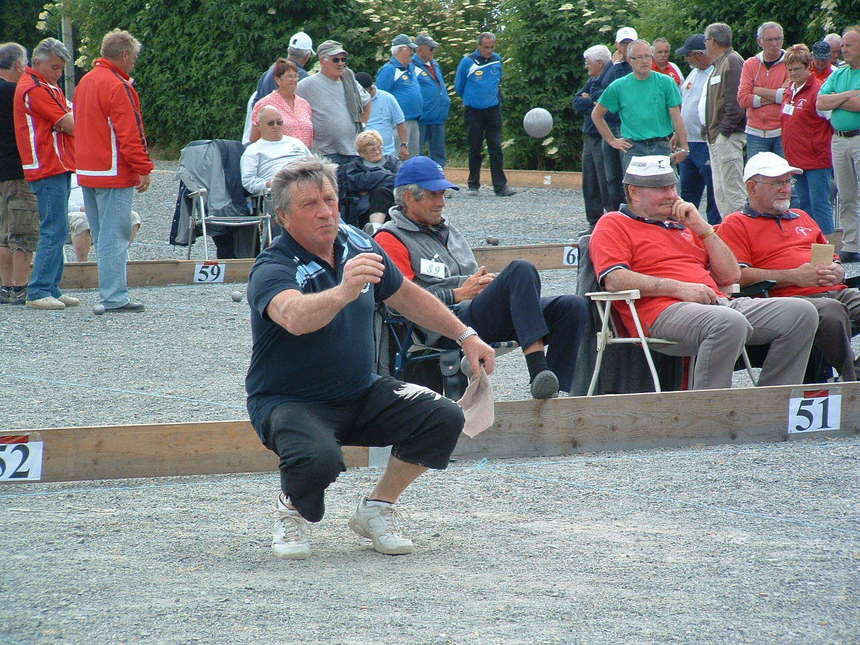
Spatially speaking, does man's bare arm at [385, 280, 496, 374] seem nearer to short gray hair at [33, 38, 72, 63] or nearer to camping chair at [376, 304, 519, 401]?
camping chair at [376, 304, 519, 401]

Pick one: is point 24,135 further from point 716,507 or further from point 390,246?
point 716,507

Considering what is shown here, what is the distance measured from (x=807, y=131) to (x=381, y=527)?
7.48 meters

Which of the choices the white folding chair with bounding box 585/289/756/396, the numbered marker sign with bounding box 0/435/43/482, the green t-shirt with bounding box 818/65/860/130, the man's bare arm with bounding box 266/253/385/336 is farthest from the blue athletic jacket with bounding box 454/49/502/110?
the man's bare arm with bounding box 266/253/385/336

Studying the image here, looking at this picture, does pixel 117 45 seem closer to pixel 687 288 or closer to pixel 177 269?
pixel 177 269

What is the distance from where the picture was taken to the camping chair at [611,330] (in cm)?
596

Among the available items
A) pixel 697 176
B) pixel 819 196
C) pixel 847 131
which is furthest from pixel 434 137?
pixel 847 131

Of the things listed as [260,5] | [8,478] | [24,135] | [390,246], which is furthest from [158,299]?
[260,5]

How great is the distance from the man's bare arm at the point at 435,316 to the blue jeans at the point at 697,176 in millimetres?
8061

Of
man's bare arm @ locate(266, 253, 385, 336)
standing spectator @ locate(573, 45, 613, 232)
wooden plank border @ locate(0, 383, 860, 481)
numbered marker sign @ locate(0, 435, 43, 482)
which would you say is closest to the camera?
man's bare arm @ locate(266, 253, 385, 336)

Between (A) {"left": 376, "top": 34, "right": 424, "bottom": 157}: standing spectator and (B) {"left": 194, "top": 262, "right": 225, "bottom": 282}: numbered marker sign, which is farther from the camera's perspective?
(A) {"left": 376, "top": 34, "right": 424, "bottom": 157}: standing spectator

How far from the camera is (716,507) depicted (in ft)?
15.4

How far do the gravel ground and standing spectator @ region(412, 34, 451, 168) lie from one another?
1159cm

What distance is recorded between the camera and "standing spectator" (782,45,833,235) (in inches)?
416

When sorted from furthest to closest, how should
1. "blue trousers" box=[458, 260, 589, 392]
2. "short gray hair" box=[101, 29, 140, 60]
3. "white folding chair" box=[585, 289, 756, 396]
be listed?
1. "short gray hair" box=[101, 29, 140, 60]
2. "white folding chair" box=[585, 289, 756, 396]
3. "blue trousers" box=[458, 260, 589, 392]
